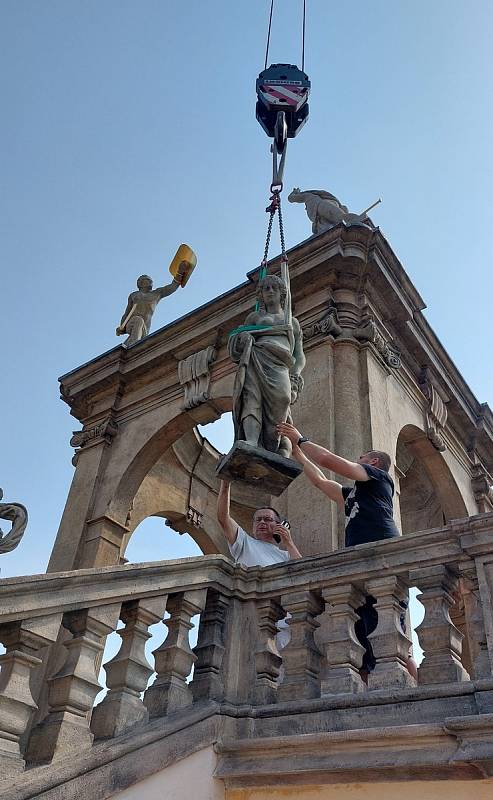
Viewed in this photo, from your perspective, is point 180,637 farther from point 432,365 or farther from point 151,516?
point 151,516

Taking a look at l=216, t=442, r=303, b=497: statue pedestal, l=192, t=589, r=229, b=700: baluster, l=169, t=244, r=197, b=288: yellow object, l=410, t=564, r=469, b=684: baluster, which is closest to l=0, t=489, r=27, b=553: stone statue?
l=192, t=589, r=229, b=700: baluster

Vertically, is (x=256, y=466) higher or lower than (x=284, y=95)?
lower

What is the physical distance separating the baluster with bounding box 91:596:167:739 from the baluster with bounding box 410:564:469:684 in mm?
1376

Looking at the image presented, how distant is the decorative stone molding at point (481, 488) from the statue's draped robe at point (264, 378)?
7447mm

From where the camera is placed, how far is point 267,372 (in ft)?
18.6

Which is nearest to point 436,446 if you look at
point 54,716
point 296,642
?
point 296,642

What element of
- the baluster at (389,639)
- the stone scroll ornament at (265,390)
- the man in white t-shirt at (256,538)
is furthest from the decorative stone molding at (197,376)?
the baluster at (389,639)

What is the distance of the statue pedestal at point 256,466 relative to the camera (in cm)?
514

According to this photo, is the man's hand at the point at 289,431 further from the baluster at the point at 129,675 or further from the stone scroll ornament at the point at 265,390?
the baluster at the point at 129,675

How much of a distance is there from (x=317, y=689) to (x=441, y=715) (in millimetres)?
835

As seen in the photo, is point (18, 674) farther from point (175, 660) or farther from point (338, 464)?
point (338, 464)

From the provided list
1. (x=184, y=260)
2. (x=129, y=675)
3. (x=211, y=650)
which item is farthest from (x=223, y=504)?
(x=184, y=260)

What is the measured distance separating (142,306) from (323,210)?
453 cm

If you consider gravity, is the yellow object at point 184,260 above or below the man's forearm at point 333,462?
above
